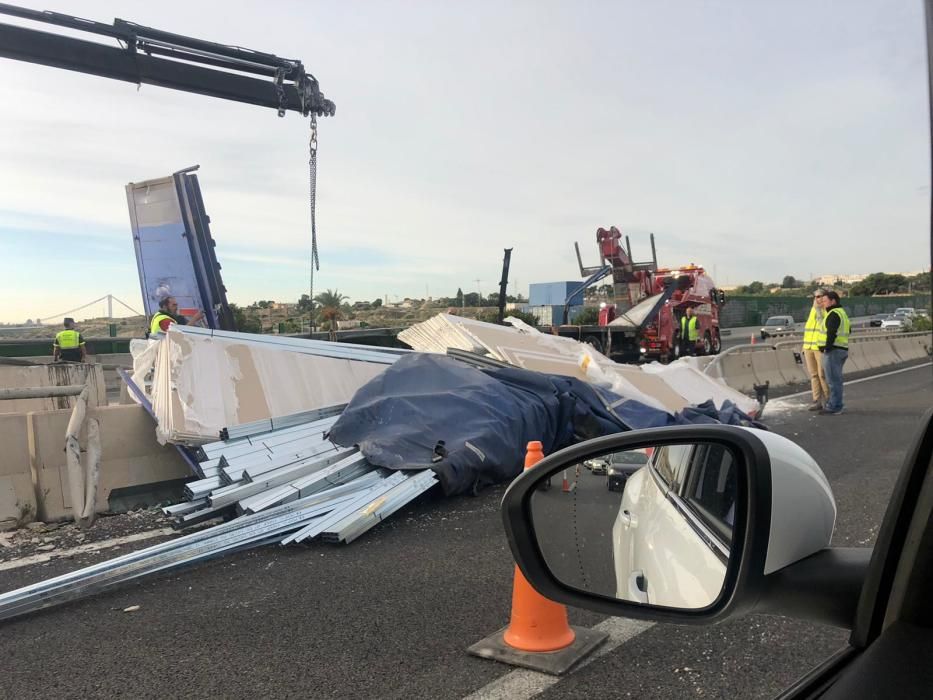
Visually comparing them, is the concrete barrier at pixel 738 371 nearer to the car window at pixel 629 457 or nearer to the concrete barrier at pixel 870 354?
the concrete barrier at pixel 870 354

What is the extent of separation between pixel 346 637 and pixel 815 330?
10005mm

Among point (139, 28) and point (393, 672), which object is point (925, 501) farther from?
point (139, 28)

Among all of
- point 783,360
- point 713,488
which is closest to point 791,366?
point 783,360

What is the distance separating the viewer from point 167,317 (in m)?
9.80

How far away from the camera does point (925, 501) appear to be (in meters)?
1.20

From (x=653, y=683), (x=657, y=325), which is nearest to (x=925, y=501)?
(x=653, y=683)

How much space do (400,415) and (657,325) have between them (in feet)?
50.6

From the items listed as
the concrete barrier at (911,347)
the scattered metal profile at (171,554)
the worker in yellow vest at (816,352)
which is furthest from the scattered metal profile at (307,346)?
the concrete barrier at (911,347)

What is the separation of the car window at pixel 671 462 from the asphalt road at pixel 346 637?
1.57m

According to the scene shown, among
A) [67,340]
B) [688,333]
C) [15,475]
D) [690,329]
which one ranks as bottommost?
[15,475]

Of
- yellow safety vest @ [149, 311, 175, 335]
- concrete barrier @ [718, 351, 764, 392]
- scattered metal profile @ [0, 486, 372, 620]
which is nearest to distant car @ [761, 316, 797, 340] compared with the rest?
concrete barrier @ [718, 351, 764, 392]

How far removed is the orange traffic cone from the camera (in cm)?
345

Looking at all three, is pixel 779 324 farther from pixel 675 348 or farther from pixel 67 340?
pixel 67 340

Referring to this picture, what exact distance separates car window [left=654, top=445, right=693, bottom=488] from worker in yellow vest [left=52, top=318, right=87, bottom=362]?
51.6 feet
